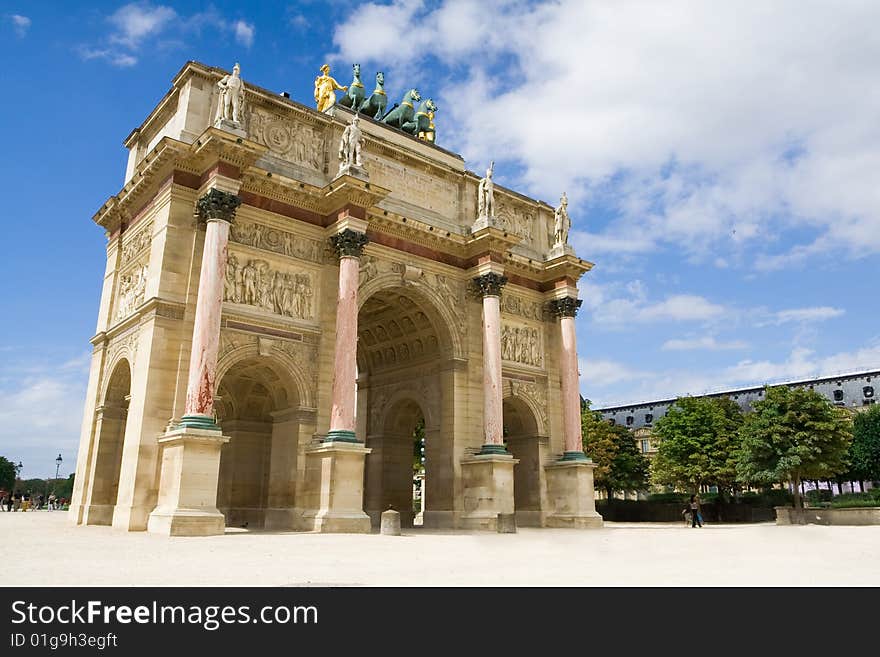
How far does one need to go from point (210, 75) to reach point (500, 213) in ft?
51.9

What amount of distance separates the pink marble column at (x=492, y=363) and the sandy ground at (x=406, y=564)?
37.7ft

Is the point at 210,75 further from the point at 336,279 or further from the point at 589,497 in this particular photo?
the point at 589,497

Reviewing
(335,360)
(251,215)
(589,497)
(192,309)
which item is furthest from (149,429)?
(589,497)

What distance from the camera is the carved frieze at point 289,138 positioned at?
90.5ft

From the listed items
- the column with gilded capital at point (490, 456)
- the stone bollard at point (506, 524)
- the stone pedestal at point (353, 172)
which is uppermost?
the stone pedestal at point (353, 172)

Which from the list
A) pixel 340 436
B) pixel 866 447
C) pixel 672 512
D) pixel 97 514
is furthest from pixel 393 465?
pixel 866 447

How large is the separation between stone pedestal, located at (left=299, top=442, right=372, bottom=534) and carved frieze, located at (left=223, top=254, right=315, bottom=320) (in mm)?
5526

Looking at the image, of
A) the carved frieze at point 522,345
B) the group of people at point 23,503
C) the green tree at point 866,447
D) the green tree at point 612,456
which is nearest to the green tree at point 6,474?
the group of people at point 23,503

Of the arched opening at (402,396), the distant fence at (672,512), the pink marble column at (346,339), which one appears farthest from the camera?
the distant fence at (672,512)

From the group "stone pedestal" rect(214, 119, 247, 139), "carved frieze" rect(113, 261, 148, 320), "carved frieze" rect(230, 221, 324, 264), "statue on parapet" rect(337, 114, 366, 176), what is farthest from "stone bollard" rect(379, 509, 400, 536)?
"stone pedestal" rect(214, 119, 247, 139)

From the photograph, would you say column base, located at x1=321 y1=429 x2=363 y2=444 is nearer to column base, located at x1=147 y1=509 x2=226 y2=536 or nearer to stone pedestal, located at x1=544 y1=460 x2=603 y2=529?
column base, located at x1=147 y1=509 x2=226 y2=536

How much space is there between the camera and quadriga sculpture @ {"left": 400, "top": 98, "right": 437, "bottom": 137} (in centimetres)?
3566

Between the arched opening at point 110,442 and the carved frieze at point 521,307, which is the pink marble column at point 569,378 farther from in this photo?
the arched opening at point 110,442

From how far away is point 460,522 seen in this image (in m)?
28.5
